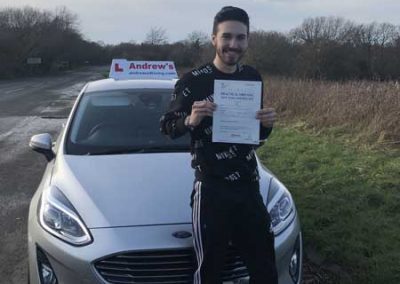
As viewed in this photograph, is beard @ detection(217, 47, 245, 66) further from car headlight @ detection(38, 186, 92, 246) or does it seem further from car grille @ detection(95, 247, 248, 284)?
car headlight @ detection(38, 186, 92, 246)

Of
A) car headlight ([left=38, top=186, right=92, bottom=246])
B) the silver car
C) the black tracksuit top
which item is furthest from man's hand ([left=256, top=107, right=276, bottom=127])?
car headlight ([left=38, top=186, right=92, bottom=246])

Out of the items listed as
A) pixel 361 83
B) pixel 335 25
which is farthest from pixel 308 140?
pixel 335 25

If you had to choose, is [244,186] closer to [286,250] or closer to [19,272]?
[286,250]

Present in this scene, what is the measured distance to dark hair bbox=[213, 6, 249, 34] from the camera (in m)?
2.88

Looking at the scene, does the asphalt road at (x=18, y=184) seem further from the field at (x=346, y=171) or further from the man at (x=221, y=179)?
the man at (x=221, y=179)

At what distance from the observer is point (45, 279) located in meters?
3.30

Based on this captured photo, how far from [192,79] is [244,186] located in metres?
0.64

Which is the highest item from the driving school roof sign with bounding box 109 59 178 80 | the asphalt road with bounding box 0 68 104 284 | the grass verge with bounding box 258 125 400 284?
the driving school roof sign with bounding box 109 59 178 80

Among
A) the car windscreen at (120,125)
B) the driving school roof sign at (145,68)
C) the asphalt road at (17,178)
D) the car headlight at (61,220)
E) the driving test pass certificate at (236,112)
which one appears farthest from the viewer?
the driving school roof sign at (145,68)

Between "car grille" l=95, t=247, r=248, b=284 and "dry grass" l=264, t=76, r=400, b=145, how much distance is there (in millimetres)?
6159

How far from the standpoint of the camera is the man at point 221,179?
292 centimetres

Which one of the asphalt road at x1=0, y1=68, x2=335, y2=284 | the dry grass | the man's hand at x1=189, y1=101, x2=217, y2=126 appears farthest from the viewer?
the dry grass

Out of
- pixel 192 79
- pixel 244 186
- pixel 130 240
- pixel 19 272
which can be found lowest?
pixel 19 272

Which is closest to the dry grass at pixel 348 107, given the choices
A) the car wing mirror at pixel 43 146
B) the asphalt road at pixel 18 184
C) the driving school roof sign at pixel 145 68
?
the driving school roof sign at pixel 145 68
